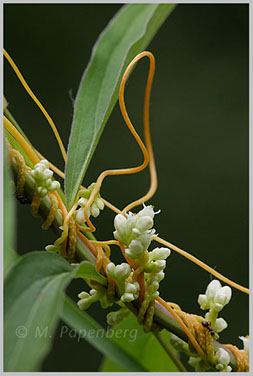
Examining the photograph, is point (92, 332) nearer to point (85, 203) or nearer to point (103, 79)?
point (85, 203)

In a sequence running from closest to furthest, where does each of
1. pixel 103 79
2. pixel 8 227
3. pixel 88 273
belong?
pixel 8 227, pixel 88 273, pixel 103 79

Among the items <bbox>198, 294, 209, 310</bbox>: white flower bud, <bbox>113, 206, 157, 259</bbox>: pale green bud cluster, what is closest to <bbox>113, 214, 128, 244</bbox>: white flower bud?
<bbox>113, 206, 157, 259</bbox>: pale green bud cluster

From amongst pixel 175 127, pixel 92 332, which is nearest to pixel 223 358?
pixel 92 332

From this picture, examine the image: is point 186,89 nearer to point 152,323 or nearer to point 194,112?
point 194,112

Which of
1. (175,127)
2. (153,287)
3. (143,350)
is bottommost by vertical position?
(175,127)

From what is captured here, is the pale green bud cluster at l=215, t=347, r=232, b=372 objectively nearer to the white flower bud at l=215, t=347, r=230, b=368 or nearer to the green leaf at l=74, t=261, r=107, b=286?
the white flower bud at l=215, t=347, r=230, b=368

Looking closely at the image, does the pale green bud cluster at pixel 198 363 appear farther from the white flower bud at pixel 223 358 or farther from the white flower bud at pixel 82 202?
the white flower bud at pixel 82 202

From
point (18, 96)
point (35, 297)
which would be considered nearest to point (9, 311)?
point (35, 297)
